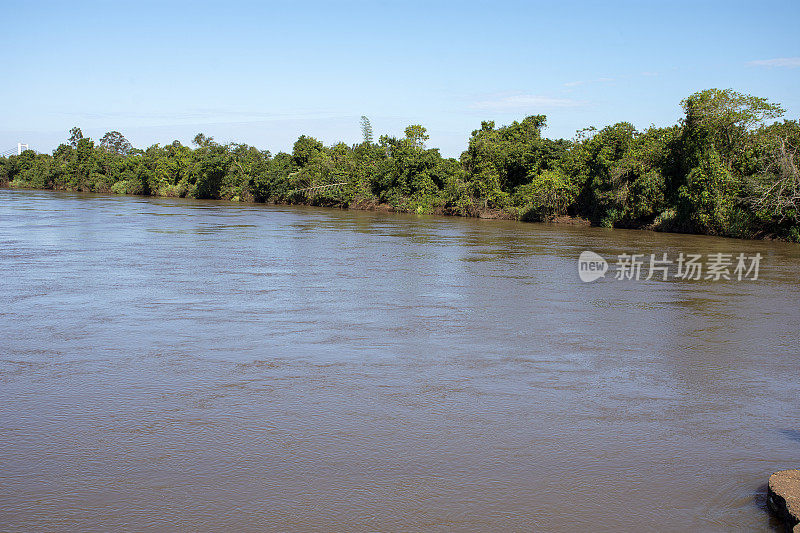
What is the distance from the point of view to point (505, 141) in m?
42.7

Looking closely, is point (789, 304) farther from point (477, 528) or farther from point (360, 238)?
point (360, 238)

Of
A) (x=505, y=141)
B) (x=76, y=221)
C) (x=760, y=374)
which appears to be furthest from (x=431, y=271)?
(x=505, y=141)

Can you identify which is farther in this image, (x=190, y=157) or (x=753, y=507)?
(x=190, y=157)

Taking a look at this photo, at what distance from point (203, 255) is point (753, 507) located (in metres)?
16.2

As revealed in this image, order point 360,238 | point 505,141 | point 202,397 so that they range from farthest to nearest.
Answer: point 505,141 < point 360,238 < point 202,397

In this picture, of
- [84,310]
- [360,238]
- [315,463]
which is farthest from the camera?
[360,238]

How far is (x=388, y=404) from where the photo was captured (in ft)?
21.1
